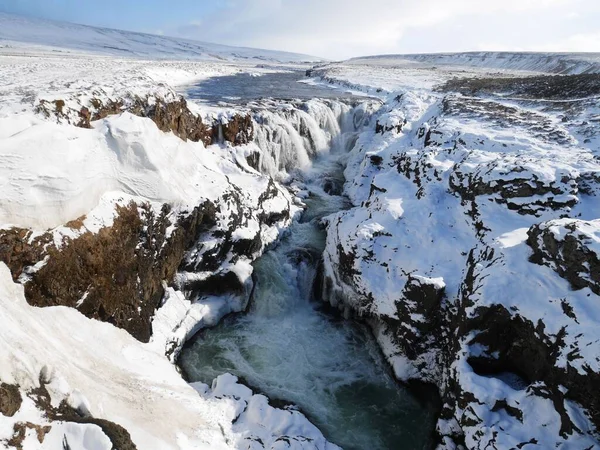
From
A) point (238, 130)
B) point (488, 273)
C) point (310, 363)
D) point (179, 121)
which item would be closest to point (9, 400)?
point (310, 363)

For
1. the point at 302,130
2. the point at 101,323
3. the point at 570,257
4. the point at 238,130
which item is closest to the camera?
the point at 570,257

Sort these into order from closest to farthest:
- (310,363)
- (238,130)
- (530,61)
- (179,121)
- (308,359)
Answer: (310,363) → (308,359) → (179,121) → (238,130) → (530,61)

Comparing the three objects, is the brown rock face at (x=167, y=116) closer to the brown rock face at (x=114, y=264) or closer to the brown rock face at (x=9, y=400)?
the brown rock face at (x=114, y=264)

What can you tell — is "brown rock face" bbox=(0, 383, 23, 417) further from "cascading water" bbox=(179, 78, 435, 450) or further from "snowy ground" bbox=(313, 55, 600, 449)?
"snowy ground" bbox=(313, 55, 600, 449)

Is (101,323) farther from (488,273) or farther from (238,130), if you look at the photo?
(238,130)

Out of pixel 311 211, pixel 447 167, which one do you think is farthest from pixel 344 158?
pixel 447 167

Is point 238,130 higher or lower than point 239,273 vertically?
higher
